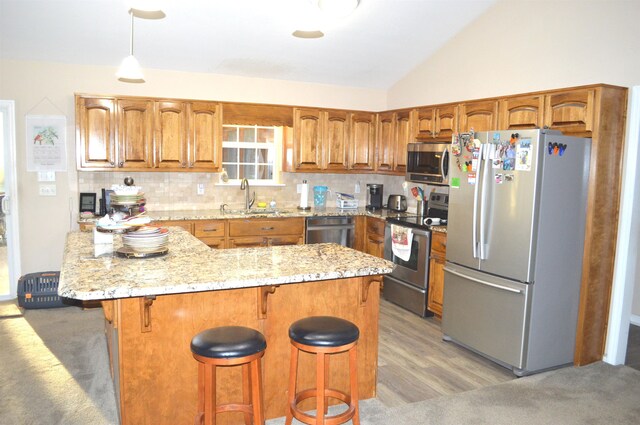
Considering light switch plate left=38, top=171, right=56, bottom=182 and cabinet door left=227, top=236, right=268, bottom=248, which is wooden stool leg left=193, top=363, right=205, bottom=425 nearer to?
cabinet door left=227, top=236, right=268, bottom=248

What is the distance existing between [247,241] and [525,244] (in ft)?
9.36

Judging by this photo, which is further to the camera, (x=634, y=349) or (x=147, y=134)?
(x=147, y=134)

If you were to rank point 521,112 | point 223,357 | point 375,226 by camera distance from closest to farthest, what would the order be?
point 223,357, point 521,112, point 375,226

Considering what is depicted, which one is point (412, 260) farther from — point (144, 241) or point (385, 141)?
point (144, 241)

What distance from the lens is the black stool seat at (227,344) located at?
2104 millimetres

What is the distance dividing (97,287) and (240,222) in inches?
123

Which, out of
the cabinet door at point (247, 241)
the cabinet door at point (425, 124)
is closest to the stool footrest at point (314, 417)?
the cabinet door at point (247, 241)

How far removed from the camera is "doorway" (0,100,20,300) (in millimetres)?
4926

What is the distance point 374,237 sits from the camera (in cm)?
557

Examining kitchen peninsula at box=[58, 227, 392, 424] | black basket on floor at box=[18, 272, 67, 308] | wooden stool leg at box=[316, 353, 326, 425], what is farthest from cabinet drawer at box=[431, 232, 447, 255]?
black basket on floor at box=[18, 272, 67, 308]

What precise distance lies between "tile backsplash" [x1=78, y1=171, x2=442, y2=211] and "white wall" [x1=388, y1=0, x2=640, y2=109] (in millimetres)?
1212

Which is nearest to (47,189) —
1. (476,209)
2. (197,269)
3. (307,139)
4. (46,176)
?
(46,176)

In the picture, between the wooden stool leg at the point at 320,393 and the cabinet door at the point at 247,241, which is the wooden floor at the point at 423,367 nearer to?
the wooden stool leg at the point at 320,393

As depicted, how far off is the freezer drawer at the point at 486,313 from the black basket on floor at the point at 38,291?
12.1 feet
